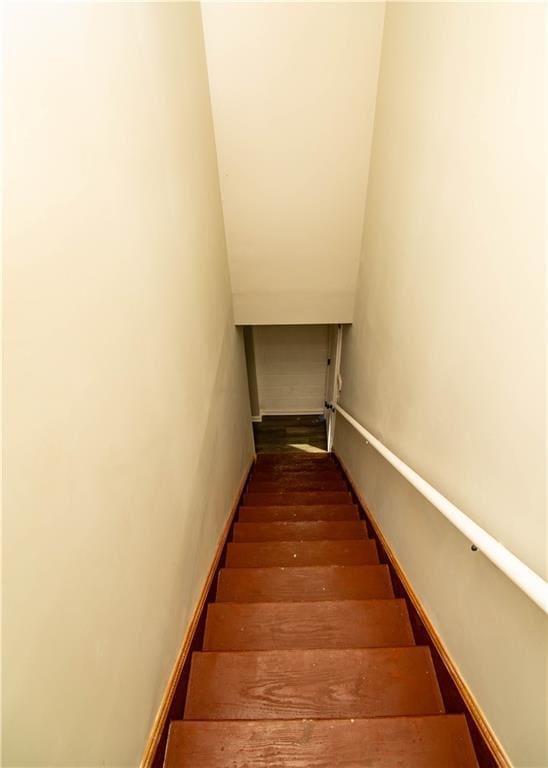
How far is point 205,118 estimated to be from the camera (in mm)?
2068

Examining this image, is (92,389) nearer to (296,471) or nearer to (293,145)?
(293,145)

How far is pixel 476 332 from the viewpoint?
3.20 ft

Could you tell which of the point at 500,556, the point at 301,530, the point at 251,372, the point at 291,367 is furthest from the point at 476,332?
the point at 291,367

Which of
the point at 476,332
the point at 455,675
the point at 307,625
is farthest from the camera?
the point at 307,625

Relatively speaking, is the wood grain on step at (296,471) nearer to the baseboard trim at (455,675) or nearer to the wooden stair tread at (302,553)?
the wooden stair tread at (302,553)

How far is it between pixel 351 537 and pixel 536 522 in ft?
5.16

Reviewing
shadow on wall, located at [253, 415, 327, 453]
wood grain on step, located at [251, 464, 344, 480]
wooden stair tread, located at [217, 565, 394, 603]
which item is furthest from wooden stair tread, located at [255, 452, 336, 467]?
wooden stair tread, located at [217, 565, 394, 603]

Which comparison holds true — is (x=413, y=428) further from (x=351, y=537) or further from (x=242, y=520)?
(x=242, y=520)

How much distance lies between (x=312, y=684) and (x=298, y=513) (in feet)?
4.45

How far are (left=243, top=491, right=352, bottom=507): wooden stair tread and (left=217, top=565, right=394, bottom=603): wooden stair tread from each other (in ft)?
3.42

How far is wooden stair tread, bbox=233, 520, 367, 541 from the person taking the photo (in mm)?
2170

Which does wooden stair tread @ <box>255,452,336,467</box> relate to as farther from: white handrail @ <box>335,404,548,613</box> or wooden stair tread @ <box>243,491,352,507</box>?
white handrail @ <box>335,404,548,613</box>

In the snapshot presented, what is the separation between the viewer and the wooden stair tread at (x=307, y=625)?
4.49 ft

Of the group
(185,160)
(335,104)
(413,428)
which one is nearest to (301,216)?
(335,104)
